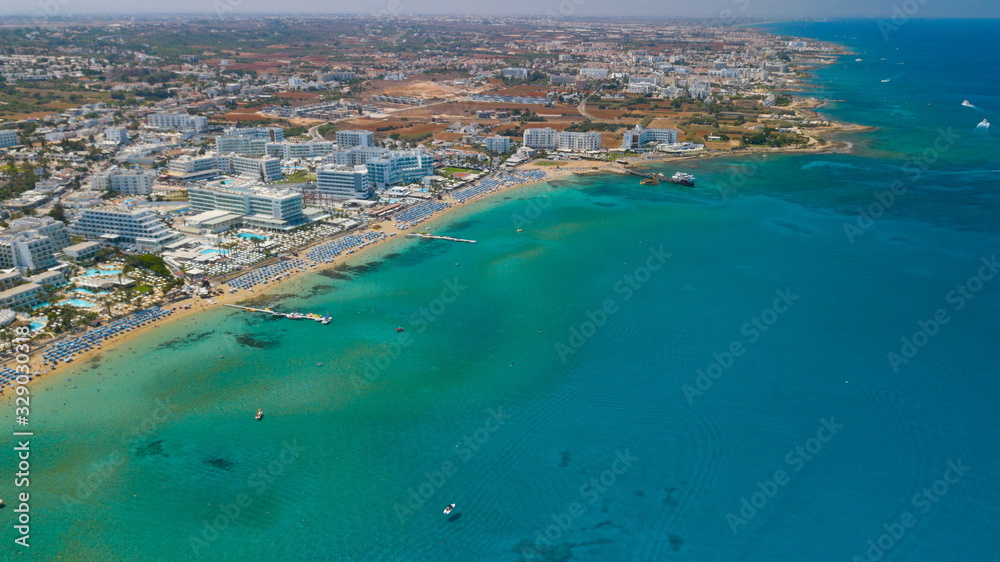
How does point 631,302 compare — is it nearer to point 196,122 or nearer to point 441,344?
point 441,344

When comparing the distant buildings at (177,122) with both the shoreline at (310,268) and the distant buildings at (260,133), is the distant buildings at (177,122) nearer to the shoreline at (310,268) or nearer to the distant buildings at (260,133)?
the distant buildings at (260,133)

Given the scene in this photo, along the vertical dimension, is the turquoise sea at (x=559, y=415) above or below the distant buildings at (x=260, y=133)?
below

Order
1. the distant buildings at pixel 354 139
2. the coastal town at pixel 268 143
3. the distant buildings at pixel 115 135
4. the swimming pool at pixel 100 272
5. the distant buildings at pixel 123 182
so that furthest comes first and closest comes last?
the distant buildings at pixel 115 135 → the distant buildings at pixel 354 139 → the distant buildings at pixel 123 182 → the swimming pool at pixel 100 272 → the coastal town at pixel 268 143

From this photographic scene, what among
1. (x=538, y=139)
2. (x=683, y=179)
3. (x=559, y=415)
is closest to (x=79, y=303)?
(x=559, y=415)

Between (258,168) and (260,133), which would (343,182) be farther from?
(260,133)

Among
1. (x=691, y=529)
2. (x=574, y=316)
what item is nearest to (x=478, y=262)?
(x=574, y=316)

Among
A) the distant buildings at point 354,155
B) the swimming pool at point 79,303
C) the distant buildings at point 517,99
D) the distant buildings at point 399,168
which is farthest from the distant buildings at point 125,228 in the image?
the distant buildings at point 517,99

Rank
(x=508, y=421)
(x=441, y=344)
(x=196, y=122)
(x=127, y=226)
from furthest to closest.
Result: (x=196, y=122) < (x=127, y=226) < (x=441, y=344) < (x=508, y=421)
